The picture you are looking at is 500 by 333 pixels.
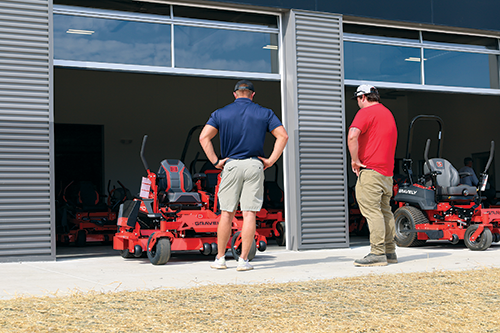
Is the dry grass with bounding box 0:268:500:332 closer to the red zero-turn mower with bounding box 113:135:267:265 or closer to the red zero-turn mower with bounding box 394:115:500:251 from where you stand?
the red zero-turn mower with bounding box 113:135:267:265

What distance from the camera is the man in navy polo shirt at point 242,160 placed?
5008 mm

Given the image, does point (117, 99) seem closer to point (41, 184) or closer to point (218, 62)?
point (218, 62)

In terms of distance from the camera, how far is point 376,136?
17.8 feet

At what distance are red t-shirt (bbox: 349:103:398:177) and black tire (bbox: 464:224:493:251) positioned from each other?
2.40 metres

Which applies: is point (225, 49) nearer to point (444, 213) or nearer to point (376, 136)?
point (376, 136)

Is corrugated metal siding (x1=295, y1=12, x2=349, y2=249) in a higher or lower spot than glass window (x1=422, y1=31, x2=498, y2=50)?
lower

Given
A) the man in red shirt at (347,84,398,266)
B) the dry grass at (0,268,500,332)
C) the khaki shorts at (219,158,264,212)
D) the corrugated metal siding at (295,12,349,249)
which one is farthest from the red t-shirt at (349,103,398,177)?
the corrugated metal siding at (295,12,349,249)

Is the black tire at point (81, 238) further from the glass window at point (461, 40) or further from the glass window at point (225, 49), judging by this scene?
the glass window at point (461, 40)

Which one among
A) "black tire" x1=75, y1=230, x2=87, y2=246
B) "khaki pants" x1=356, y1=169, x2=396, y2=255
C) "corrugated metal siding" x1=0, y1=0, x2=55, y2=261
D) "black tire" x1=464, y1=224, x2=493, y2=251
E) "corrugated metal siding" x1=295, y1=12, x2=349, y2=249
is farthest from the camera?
"black tire" x1=75, y1=230, x2=87, y2=246

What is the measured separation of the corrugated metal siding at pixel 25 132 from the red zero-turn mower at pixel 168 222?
90cm

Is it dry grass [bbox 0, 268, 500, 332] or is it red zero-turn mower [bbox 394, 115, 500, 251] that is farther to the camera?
red zero-turn mower [bbox 394, 115, 500, 251]

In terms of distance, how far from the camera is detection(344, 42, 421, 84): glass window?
27.7 feet

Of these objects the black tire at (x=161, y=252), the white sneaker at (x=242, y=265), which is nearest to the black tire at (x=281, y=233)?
the black tire at (x=161, y=252)

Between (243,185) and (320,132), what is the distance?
2945 mm
